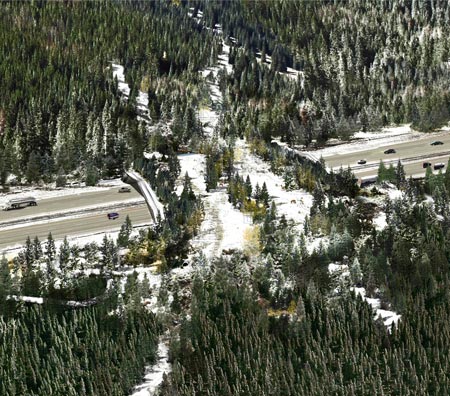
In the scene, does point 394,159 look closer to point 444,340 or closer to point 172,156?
point 172,156

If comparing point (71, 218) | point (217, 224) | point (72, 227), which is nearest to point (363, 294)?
point (217, 224)

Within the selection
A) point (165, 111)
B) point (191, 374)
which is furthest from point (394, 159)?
point (191, 374)

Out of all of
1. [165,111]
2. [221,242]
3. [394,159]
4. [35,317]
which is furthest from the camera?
[165,111]

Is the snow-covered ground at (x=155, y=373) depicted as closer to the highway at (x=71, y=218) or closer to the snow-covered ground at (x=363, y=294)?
the snow-covered ground at (x=363, y=294)

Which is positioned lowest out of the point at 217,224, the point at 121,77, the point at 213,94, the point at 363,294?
the point at 363,294

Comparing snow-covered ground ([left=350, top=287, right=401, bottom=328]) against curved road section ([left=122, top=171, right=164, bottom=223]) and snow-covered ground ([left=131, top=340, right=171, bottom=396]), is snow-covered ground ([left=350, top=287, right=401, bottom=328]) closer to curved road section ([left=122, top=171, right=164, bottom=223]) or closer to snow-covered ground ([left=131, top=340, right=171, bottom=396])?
snow-covered ground ([left=131, top=340, right=171, bottom=396])

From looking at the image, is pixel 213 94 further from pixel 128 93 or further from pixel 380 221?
pixel 380 221

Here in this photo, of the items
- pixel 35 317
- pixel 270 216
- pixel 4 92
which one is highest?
pixel 4 92
